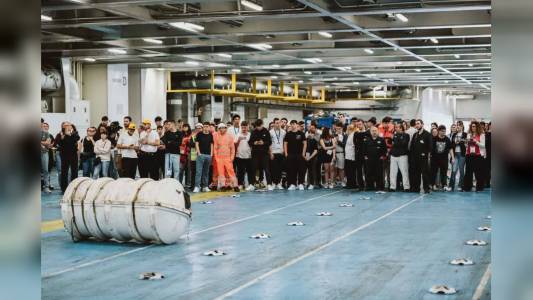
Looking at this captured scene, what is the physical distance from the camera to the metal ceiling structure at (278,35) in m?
15.9

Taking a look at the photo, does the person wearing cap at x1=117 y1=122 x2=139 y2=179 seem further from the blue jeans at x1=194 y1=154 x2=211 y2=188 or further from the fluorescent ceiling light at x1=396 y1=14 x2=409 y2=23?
the fluorescent ceiling light at x1=396 y1=14 x2=409 y2=23

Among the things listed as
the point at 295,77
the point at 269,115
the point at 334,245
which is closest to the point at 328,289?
the point at 334,245

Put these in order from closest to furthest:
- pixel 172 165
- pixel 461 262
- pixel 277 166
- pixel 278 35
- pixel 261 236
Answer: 1. pixel 461 262
2. pixel 261 236
3. pixel 172 165
4. pixel 277 166
5. pixel 278 35

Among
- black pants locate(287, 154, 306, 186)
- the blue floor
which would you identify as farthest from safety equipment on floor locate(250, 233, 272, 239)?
black pants locate(287, 154, 306, 186)

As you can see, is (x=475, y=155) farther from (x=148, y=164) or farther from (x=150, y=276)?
(x=150, y=276)

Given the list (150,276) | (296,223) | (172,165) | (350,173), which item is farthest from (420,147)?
(150,276)

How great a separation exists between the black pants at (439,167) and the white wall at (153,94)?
42.0 feet

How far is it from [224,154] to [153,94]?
1095 centimetres

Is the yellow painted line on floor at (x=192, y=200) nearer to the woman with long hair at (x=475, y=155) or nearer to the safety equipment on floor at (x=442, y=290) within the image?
the woman with long hair at (x=475, y=155)

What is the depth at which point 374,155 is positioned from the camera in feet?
60.7

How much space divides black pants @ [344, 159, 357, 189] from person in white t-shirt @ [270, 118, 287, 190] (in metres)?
1.82

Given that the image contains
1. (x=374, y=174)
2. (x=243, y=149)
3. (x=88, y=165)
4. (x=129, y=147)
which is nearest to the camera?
(x=129, y=147)

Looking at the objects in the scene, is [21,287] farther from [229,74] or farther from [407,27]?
[229,74]

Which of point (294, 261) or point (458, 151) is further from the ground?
point (458, 151)
